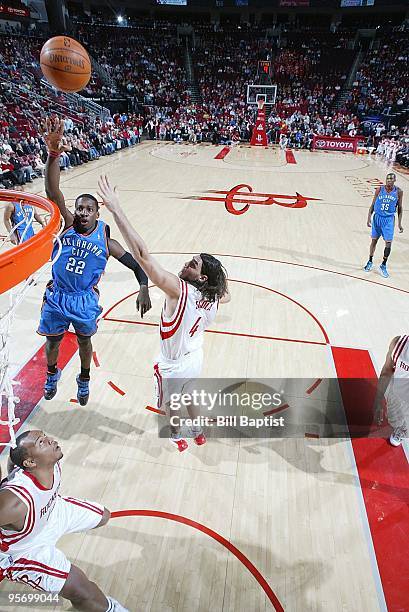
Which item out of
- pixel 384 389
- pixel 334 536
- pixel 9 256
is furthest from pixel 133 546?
pixel 384 389

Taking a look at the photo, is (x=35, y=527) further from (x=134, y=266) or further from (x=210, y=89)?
(x=210, y=89)

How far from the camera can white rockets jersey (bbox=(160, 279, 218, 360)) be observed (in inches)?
104

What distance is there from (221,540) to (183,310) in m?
1.51

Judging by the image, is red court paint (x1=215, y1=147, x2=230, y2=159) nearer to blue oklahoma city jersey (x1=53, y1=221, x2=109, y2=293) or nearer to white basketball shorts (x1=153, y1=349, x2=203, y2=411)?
blue oklahoma city jersey (x1=53, y1=221, x2=109, y2=293)

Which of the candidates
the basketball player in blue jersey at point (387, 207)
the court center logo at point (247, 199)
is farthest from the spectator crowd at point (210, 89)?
the basketball player in blue jersey at point (387, 207)

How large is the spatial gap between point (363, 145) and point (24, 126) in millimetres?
16601

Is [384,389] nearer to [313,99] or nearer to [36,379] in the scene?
[36,379]

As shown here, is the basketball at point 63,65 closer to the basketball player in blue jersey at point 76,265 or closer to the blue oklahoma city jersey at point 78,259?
the basketball player in blue jersey at point 76,265

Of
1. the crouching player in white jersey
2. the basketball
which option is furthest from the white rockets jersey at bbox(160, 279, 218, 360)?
the basketball

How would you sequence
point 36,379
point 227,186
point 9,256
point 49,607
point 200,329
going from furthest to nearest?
point 227,186 < point 36,379 < point 200,329 < point 49,607 < point 9,256

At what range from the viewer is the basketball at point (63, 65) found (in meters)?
4.86

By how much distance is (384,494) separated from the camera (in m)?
2.97

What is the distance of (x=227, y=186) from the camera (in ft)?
40.2

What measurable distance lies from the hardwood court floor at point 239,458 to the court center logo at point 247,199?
239cm
